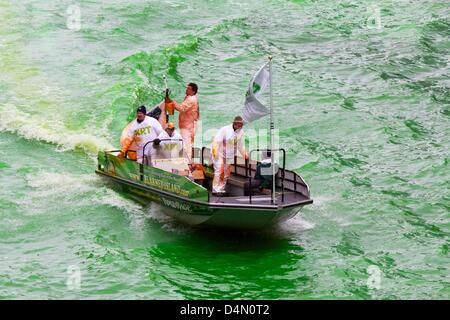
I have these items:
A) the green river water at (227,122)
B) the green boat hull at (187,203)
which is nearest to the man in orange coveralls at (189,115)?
the green boat hull at (187,203)

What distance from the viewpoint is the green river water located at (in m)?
17.6

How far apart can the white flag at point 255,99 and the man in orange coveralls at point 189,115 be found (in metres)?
3.04

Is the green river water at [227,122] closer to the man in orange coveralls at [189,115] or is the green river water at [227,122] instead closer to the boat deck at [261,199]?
the boat deck at [261,199]

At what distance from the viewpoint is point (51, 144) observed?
937 inches

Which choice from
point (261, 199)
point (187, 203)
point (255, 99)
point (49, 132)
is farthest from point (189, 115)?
point (49, 132)

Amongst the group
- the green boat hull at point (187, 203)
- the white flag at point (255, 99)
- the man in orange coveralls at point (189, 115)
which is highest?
the white flag at point (255, 99)

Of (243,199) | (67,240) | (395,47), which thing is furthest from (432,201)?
(395,47)

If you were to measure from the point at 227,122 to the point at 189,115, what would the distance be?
4.53 m

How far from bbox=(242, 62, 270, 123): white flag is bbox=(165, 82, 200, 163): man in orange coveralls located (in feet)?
9.96

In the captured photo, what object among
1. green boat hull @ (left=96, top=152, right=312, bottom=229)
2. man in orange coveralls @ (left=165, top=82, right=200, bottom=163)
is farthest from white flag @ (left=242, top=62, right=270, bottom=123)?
man in orange coveralls @ (left=165, top=82, right=200, bottom=163)

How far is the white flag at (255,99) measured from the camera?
1784cm

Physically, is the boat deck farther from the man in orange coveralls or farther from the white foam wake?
the white foam wake

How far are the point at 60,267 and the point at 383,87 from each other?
13487 mm

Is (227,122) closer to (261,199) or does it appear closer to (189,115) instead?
(189,115)
